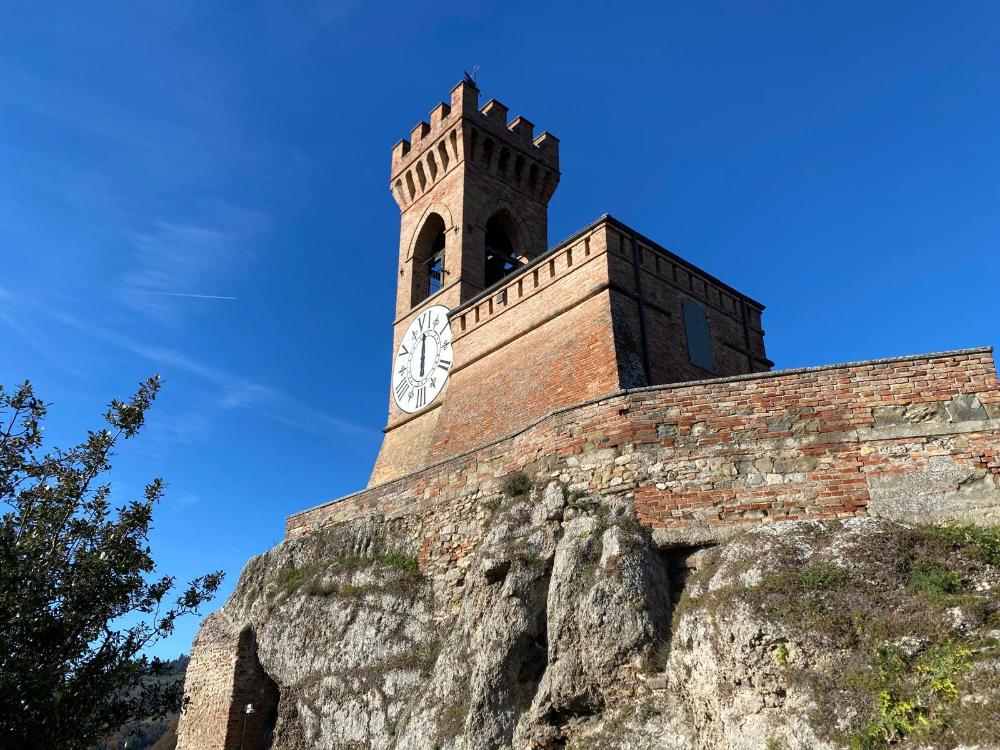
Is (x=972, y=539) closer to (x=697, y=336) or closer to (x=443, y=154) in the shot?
(x=697, y=336)

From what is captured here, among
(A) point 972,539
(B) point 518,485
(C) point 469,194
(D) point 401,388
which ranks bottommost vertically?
(A) point 972,539

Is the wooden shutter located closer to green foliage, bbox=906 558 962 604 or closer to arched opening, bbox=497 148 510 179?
green foliage, bbox=906 558 962 604

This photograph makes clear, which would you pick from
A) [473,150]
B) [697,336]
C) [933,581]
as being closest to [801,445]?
[933,581]

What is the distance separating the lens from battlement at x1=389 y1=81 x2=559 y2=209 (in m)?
22.1

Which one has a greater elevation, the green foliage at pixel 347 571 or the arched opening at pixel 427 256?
the arched opening at pixel 427 256

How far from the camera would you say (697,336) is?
51.8 ft

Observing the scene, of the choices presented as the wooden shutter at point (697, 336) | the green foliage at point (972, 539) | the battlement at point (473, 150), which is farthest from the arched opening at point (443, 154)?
the green foliage at point (972, 539)

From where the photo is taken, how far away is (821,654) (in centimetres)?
714

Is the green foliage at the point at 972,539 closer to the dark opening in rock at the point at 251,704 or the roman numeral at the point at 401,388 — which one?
the dark opening in rock at the point at 251,704

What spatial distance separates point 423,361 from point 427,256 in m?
4.35

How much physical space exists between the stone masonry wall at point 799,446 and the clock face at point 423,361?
824 cm

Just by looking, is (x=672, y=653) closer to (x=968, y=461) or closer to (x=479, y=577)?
(x=479, y=577)

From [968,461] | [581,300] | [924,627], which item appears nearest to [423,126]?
[581,300]

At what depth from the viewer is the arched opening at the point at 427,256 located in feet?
72.3
